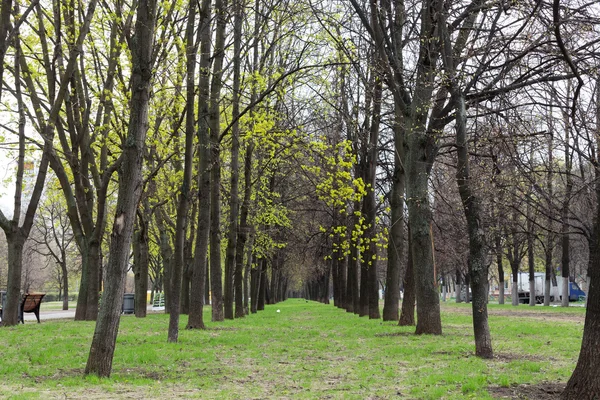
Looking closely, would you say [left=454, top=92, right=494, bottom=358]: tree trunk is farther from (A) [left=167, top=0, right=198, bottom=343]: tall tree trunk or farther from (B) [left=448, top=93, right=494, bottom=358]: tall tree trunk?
(A) [left=167, top=0, right=198, bottom=343]: tall tree trunk

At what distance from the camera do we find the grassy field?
7266 mm

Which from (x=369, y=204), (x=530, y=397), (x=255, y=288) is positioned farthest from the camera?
(x=255, y=288)

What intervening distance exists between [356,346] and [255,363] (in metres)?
3.11

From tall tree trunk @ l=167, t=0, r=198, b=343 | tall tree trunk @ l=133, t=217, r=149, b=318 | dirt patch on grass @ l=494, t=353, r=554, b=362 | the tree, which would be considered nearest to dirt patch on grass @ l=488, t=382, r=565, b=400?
dirt patch on grass @ l=494, t=353, r=554, b=362

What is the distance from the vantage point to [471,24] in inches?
538

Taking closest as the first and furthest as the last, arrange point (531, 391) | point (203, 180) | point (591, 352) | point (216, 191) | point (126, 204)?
1. point (591, 352)
2. point (531, 391)
3. point (126, 204)
4. point (203, 180)
5. point (216, 191)

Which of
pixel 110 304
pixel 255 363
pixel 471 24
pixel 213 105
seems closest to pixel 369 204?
pixel 213 105

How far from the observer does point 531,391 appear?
23.1 ft

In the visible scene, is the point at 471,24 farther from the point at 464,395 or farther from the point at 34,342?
the point at 34,342

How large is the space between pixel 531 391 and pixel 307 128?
1884 cm

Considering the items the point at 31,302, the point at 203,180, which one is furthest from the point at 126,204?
the point at 31,302

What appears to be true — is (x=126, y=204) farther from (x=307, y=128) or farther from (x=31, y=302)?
(x=307, y=128)

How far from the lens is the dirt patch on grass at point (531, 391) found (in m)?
6.73

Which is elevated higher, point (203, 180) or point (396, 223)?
point (203, 180)
